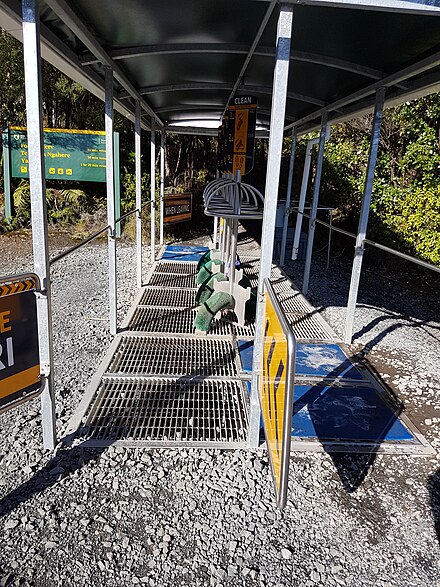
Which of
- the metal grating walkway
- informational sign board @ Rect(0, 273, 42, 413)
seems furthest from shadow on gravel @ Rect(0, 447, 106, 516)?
informational sign board @ Rect(0, 273, 42, 413)

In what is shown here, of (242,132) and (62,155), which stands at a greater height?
(242,132)

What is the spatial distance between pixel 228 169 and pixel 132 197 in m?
6.30

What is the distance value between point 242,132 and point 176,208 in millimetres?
5488

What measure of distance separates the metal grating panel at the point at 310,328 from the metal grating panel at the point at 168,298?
1.26 metres

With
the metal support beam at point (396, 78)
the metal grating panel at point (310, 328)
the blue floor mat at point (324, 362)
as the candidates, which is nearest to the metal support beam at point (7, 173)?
the metal support beam at point (396, 78)

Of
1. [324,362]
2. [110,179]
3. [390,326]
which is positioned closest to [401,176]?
[390,326]

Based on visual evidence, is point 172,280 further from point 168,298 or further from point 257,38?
point 257,38

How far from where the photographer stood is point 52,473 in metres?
2.52

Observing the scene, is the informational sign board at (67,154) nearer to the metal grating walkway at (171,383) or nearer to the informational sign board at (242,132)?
the metal grating walkway at (171,383)

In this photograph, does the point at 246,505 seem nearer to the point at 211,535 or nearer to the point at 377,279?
the point at 211,535

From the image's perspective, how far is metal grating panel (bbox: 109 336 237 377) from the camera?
3754mm

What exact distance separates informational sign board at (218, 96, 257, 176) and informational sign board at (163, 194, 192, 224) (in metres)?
4.69

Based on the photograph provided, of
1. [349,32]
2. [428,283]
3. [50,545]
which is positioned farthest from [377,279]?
[50,545]

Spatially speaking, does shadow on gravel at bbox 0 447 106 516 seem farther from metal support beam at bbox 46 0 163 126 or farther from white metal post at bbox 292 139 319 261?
white metal post at bbox 292 139 319 261
